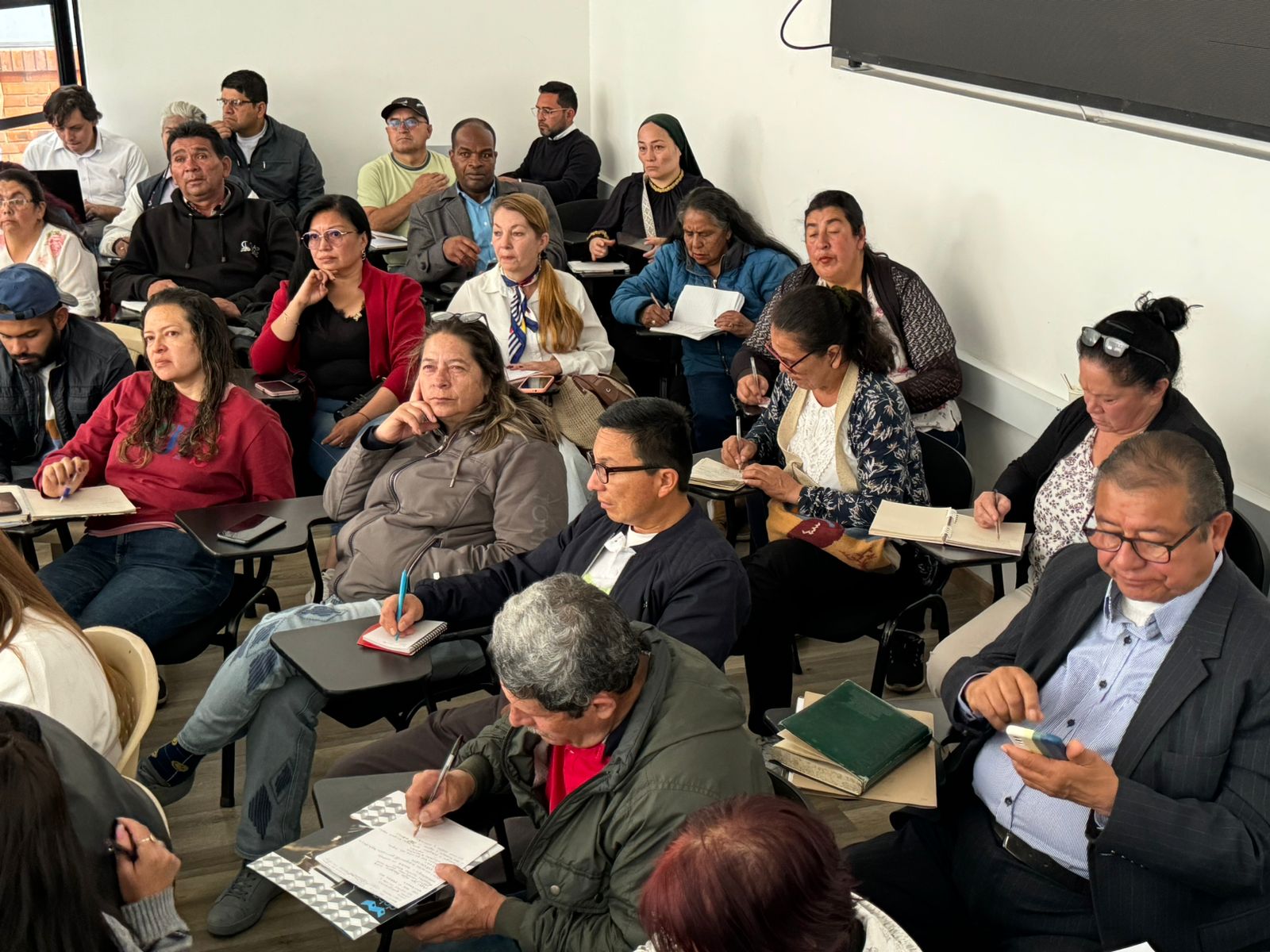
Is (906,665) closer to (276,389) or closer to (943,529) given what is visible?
(943,529)

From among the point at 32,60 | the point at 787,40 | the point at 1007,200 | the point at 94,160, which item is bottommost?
the point at 94,160

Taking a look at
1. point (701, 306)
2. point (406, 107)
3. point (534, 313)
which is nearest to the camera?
point (534, 313)

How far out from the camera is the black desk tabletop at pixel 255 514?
3156 mm

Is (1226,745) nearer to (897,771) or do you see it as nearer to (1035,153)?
(897,771)

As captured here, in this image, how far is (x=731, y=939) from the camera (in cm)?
139

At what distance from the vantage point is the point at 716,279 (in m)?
5.23

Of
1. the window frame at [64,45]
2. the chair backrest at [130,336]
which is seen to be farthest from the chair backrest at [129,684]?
the window frame at [64,45]

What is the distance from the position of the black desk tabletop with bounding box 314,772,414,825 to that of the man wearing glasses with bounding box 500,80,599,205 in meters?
6.07

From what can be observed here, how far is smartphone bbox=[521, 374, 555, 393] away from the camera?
4129 millimetres

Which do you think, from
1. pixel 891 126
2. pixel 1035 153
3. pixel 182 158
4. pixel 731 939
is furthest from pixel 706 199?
pixel 731 939

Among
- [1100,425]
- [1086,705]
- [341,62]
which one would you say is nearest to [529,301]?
[1100,425]

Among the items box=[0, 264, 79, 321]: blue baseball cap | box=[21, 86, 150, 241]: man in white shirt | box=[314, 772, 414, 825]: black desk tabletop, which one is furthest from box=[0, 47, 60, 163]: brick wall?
box=[314, 772, 414, 825]: black desk tabletop

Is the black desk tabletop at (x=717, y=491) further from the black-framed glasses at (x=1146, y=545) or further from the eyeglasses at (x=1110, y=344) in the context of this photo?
the black-framed glasses at (x=1146, y=545)

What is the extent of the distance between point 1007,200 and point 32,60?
23.7 ft
